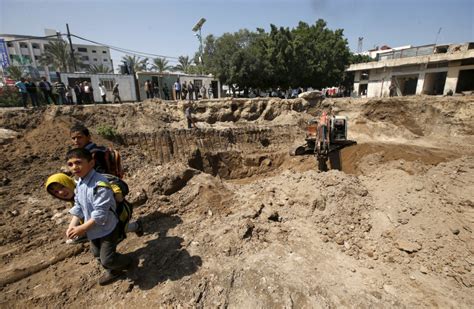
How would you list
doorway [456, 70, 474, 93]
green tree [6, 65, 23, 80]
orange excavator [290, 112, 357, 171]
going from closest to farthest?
orange excavator [290, 112, 357, 171], doorway [456, 70, 474, 93], green tree [6, 65, 23, 80]

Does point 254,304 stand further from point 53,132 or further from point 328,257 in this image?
point 53,132

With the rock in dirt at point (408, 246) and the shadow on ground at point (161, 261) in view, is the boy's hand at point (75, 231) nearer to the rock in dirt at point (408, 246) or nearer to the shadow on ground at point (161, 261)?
the shadow on ground at point (161, 261)

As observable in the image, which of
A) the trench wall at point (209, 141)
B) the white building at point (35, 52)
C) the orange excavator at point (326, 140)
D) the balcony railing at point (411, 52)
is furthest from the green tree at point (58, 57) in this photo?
the balcony railing at point (411, 52)

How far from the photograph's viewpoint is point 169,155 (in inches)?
442

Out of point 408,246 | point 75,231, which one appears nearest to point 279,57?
point 408,246

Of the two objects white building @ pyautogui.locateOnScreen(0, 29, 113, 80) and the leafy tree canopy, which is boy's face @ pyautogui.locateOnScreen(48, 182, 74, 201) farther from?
white building @ pyautogui.locateOnScreen(0, 29, 113, 80)

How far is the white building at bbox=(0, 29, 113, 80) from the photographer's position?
3347 cm

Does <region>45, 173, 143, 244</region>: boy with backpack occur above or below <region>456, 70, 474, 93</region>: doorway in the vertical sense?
below

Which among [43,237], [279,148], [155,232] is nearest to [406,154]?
[279,148]

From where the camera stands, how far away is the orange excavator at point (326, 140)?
912 centimetres

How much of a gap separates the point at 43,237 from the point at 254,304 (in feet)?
12.5

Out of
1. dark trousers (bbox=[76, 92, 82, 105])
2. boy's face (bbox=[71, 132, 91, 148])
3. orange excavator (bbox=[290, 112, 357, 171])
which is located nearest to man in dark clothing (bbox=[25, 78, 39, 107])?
dark trousers (bbox=[76, 92, 82, 105])

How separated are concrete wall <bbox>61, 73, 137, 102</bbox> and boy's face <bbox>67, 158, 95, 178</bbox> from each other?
1604cm

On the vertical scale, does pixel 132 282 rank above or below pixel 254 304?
above
